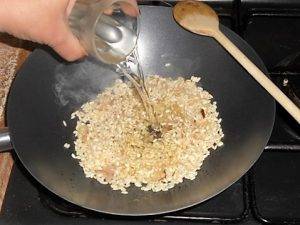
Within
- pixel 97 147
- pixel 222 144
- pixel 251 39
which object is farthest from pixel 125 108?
pixel 251 39

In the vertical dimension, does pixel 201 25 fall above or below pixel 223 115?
above

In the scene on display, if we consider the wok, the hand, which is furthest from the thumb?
the wok

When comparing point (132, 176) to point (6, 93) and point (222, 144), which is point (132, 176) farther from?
point (6, 93)

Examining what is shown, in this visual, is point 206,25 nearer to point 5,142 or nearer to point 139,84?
point 139,84

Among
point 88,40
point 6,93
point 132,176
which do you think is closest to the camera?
point 88,40

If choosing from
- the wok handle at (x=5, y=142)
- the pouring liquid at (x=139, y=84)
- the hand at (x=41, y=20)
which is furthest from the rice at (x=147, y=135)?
the hand at (x=41, y=20)

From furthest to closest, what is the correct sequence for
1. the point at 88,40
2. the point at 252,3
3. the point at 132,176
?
the point at 252,3 → the point at 132,176 → the point at 88,40
